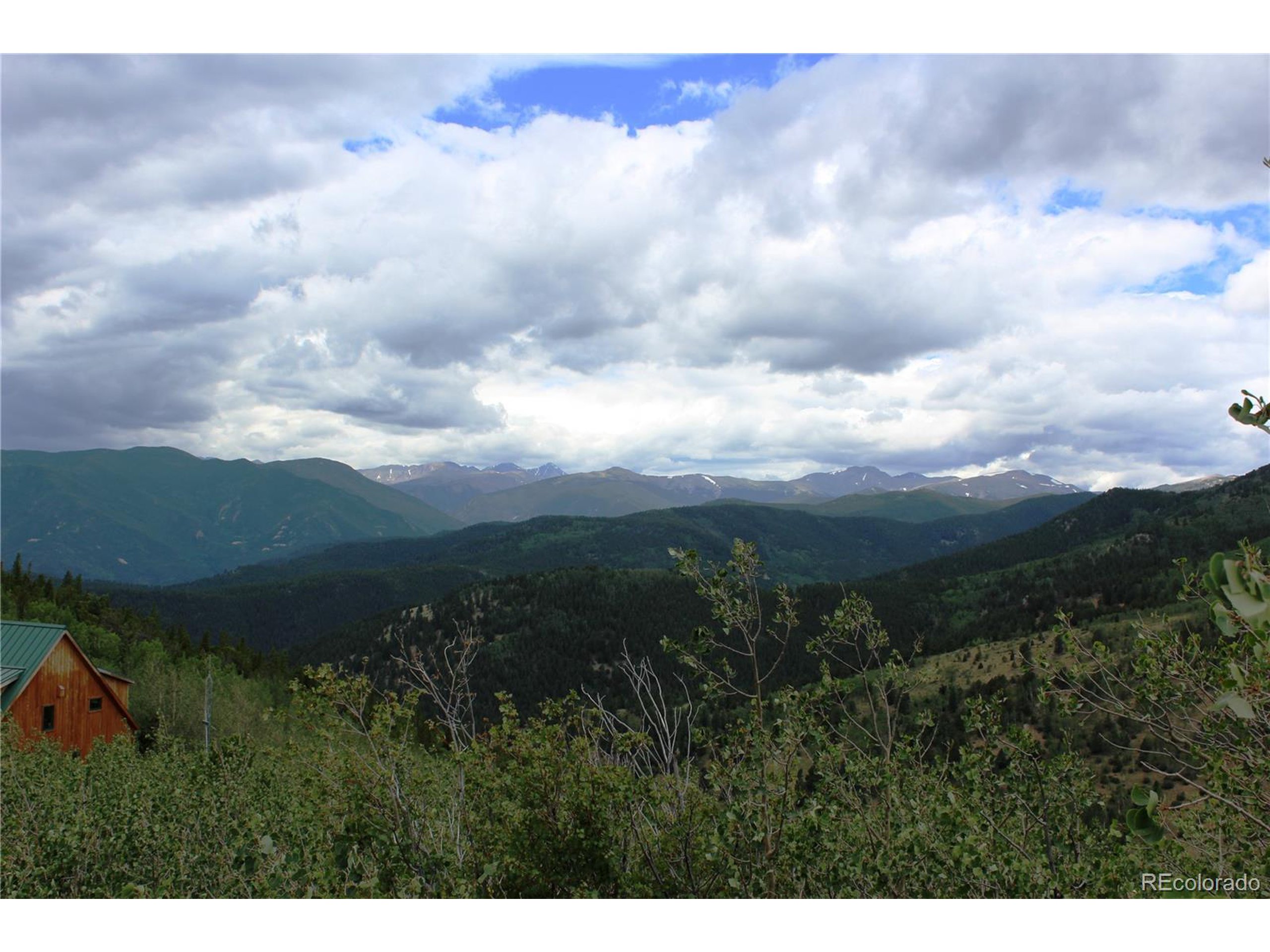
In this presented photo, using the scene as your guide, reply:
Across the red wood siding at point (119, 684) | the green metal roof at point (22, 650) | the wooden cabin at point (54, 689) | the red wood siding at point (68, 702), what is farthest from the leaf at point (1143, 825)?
the red wood siding at point (119, 684)

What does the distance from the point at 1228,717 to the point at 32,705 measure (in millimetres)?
41908

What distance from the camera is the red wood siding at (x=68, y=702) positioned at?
31.0m

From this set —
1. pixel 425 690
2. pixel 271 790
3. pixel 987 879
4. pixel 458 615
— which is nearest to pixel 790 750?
pixel 987 879

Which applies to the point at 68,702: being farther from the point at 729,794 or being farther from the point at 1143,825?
the point at 1143,825

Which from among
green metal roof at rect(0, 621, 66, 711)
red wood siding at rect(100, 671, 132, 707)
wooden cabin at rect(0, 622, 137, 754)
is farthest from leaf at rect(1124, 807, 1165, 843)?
red wood siding at rect(100, 671, 132, 707)

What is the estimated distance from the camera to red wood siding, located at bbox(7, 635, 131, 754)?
3102 centimetres

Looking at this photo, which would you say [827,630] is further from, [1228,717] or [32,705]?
[32,705]

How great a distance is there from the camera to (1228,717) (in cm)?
568

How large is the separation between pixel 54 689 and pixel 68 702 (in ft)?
5.57

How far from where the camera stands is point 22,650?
3152cm

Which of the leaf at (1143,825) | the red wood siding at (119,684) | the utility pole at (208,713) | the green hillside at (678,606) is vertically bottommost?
the green hillside at (678,606)
